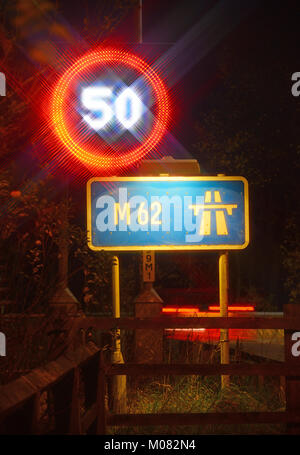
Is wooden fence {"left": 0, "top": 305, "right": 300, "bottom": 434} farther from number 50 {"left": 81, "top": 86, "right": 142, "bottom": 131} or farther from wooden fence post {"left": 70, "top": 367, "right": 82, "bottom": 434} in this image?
number 50 {"left": 81, "top": 86, "right": 142, "bottom": 131}

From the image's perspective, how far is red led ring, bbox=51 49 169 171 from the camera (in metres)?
6.84

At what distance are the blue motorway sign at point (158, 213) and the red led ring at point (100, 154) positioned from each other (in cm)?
171

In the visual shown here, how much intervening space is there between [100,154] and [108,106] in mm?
Result: 443

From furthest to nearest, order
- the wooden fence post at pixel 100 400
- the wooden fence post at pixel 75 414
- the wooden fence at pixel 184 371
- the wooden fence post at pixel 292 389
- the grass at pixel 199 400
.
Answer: the grass at pixel 199 400 < the wooden fence post at pixel 292 389 < the wooden fence post at pixel 100 400 < the wooden fence at pixel 184 371 < the wooden fence post at pixel 75 414

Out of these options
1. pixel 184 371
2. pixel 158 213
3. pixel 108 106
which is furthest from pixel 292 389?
pixel 108 106

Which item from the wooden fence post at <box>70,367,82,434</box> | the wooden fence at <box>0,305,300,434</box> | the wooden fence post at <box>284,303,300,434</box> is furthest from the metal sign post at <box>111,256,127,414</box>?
the wooden fence post at <box>70,367,82,434</box>

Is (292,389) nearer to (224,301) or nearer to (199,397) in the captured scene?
(199,397)

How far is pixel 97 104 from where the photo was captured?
7113 mm

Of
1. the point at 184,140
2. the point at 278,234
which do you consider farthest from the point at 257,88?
the point at 278,234

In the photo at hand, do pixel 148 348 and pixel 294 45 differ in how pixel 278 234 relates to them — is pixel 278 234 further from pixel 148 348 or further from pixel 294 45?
pixel 148 348

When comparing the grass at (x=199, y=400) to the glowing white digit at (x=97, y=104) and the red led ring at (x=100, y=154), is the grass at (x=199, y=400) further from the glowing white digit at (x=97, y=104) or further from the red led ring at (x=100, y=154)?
the glowing white digit at (x=97, y=104)

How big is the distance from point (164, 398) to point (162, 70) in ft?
11.0

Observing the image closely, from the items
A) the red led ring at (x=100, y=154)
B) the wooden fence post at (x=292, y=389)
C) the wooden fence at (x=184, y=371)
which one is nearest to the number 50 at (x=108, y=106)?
the red led ring at (x=100, y=154)

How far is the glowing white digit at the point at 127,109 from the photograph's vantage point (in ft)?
23.2
